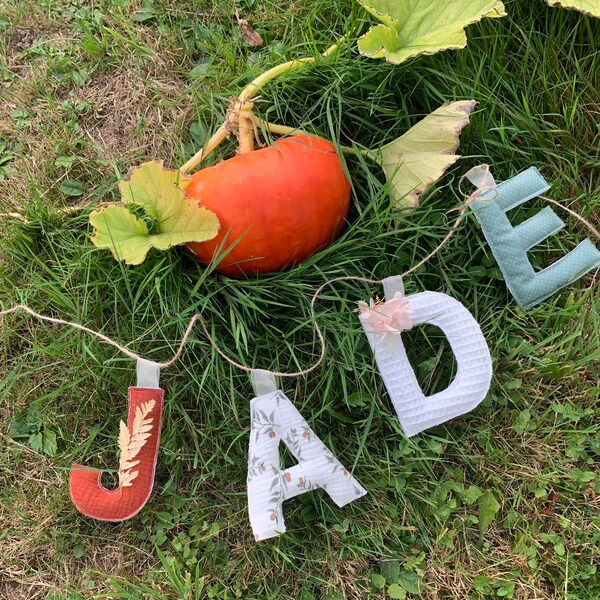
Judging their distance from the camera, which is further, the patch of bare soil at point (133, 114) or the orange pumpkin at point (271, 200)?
the patch of bare soil at point (133, 114)

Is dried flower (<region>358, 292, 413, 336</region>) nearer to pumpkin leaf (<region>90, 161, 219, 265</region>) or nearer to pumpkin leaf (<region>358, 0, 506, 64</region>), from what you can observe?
pumpkin leaf (<region>90, 161, 219, 265</region>)

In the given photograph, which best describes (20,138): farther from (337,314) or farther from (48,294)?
(337,314)

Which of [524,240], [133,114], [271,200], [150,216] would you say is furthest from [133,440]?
[524,240]

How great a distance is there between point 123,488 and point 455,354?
0.87 meters

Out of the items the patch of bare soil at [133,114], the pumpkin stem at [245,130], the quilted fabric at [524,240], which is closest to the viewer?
the pumpkin stem at [245,130]

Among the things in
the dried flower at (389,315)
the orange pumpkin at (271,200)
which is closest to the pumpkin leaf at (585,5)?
the orange pumpkin at (271,200)

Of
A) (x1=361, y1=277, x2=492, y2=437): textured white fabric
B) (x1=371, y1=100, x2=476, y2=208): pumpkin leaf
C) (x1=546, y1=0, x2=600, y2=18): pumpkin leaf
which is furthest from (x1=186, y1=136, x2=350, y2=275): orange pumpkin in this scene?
→ (x1=546, y1=0, x2=600, y2=18): pumpkin leaf

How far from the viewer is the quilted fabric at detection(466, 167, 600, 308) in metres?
1.48

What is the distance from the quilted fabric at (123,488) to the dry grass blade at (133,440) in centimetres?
1

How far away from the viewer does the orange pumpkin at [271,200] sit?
1.28 metres

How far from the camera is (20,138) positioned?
170 centimetres

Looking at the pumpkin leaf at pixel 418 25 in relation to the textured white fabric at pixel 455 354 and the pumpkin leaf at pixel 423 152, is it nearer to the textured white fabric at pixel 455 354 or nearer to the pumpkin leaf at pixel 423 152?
the pumpkin leaf at pixel 423 152

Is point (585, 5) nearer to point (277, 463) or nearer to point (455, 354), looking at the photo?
point (455, 354)

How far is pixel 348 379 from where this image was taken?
150 cm
